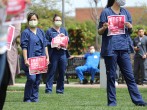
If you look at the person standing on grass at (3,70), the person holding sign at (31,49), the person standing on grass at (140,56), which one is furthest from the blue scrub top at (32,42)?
the person standing on grass at (140,56)

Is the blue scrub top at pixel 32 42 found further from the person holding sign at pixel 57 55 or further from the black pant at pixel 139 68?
the black pant at pixel 139 68

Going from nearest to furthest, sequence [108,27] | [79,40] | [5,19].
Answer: [5,19] → [108,27] → [79,40]

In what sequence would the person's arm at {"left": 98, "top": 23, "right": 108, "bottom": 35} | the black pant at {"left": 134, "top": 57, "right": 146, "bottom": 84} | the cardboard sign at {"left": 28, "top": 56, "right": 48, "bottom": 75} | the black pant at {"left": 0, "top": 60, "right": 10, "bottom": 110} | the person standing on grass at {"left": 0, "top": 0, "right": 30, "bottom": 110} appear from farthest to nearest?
the black pant at {"left": 134, "top": 57, "right": 146, "bottom": 84} < the cardboard sign at {"left": 28, "top": 56, "right": 48, "bottom": 75} < the person's arm at {"left": 98, "top": 23, "right": 108, "bottom": 35} < the black pant at {"left": 0, "top": 60, "right": 10, "bottom": 110} < the person standing on grass at {"left": 0, "top": 0, "right": 30, "bottom": 110}

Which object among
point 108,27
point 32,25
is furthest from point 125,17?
point 32,25

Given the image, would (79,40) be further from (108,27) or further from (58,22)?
(108,27)

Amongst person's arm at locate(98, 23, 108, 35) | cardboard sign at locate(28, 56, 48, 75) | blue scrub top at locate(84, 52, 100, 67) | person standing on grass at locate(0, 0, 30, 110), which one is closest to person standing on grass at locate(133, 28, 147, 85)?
blue scrub top at locate(84, 52, 100, 67)

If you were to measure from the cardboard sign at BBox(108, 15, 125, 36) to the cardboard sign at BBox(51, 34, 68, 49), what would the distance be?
181 inches

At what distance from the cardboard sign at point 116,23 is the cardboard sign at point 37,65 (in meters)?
2.57

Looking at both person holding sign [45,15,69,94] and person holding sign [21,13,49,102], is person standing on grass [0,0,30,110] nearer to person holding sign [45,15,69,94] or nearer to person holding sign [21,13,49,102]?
person holding sign [21,13,49,102]

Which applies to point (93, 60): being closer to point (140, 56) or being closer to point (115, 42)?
point (140, 56)

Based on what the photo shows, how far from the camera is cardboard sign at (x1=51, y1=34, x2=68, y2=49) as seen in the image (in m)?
14.6

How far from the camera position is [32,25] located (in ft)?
39.7

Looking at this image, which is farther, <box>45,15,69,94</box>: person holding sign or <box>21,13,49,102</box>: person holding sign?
<box>45,15,69,94</box>: person holding sign

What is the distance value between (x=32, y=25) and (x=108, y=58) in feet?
8.38
